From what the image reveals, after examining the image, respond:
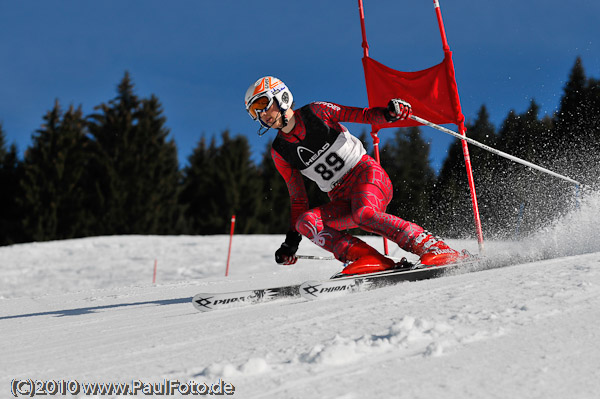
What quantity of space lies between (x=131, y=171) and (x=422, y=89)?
23339 millimetres

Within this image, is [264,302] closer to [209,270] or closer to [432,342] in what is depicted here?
[432,342]

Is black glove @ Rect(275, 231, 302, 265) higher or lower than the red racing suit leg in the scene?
lower

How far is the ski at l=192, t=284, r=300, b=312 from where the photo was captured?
11.2ft

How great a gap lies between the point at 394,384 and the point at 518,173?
1793 centimetres

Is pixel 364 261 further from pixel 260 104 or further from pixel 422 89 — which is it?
pixel 422 89

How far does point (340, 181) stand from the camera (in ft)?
14.2

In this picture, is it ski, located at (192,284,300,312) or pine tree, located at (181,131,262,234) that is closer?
ski, located at (192,284,300,312)

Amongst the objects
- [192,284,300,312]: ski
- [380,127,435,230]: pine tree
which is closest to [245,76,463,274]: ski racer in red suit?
[192,284,300,312]: ski

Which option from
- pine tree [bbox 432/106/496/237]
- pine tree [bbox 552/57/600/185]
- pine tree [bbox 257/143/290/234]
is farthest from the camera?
pine tree [bbox 257/143/290/234]

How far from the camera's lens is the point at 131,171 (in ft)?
89.0

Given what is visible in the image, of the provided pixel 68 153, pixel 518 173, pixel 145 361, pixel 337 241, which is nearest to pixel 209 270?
pixel 337 241

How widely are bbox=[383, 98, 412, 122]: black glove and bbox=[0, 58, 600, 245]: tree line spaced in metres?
14.4

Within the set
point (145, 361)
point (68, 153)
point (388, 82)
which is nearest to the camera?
point (145, 361)

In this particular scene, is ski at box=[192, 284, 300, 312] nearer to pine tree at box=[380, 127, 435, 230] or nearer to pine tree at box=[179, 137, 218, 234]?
pine tree at box=[380, 127, 435, 230]
